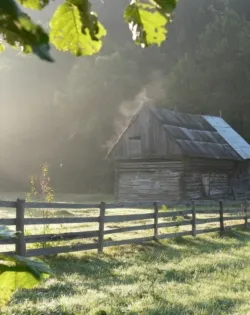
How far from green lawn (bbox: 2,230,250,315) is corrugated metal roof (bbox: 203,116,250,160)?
1865 centimetres

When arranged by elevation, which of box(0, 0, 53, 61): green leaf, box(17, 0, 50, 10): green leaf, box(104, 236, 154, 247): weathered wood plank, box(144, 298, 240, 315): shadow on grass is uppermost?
box(17, 0, 50, 10): green leaf

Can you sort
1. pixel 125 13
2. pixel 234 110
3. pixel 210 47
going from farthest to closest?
pixel 210 47 → pixel 234 110 → pixel 125 13

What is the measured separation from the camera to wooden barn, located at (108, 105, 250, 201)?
26.0 m

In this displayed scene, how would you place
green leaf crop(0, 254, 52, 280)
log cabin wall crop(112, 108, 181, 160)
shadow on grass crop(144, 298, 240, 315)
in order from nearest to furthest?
green leaf crop(0, 254, 52, 280) → shadow on grass crop(144, 298, 240, 315) → log cabin wall crop(112, 108, 181, 160)

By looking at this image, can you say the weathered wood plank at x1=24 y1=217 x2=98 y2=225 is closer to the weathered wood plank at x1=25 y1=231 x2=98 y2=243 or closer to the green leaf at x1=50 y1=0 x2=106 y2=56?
the weathered wood plank at x1=25 y1=231 x2=98 y2=243

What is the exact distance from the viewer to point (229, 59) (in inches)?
1598

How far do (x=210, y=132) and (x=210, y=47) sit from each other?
15198 millimetres

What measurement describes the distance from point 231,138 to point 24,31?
30.5 metres

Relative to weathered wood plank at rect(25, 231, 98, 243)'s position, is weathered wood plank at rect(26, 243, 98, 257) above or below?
below

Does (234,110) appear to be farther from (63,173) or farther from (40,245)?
(40,245)

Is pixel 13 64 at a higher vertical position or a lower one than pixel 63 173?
higher

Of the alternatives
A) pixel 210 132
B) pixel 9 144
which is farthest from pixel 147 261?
pixel 9 144

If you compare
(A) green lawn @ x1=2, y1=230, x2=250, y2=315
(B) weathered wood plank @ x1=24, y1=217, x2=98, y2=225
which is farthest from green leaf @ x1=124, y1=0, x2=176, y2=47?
(B) weathered wood plank @ x1=24, y1=217, x2=98, y2=225

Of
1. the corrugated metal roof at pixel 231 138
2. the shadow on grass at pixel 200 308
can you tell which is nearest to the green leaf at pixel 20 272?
the shadow on grass at pixel 200 308
